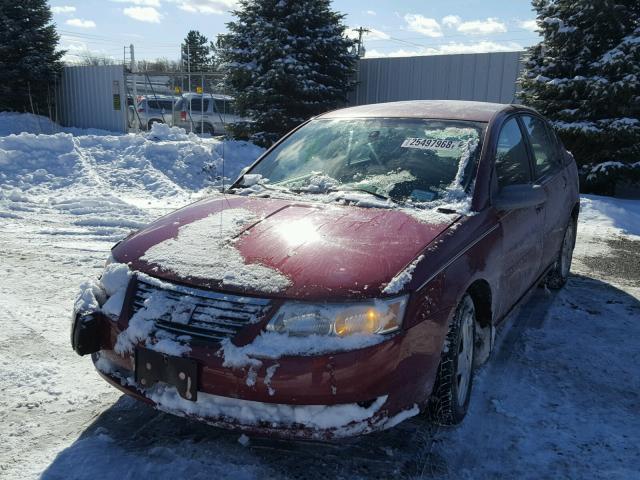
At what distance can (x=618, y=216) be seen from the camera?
8.19 m

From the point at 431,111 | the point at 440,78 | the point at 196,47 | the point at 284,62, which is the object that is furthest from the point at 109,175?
the point at 196,47

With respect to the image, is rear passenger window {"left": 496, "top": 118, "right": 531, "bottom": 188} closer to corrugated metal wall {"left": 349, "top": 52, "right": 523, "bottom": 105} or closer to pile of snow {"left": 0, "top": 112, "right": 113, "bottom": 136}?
corrugated metal wall {"left": 349, "top": 52, "right": 523, "bottom": 105}

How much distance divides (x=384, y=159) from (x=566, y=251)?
2586 millimetres

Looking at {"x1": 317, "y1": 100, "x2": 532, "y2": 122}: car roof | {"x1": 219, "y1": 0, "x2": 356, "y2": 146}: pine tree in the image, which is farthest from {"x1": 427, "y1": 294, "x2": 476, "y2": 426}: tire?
{"x1": 219, "y1": 0, "x2": 356, "y2": 146}: pine tree

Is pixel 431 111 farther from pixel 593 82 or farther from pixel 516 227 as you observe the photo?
pixel 593 82

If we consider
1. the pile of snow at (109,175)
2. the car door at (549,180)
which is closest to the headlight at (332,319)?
the car door at (549,180)

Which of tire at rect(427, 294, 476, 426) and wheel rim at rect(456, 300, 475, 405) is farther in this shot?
wheel rim at rect(456, 300, 475, 405)

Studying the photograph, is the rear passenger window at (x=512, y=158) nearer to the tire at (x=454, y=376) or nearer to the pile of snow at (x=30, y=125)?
the tire at (x=454, y=376)

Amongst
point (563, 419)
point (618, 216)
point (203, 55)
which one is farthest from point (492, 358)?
point (203, 55)

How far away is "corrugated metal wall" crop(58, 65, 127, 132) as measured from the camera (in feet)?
62.4

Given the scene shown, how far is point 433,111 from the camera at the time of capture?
379 cm

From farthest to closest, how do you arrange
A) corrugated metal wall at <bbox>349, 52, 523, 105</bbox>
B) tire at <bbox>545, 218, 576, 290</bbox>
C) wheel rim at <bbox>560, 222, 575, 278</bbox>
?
corrugated metal wall at <bbox>349, 52, 523, 105</bbox>
wheel rim at <bbox>560, 222, 575, 278</bbox>
tire at <bbox>545, 218, 576, 290</bbox>

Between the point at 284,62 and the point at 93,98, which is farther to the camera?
the point at 93,98

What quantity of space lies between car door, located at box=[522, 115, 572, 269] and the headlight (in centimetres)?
229
